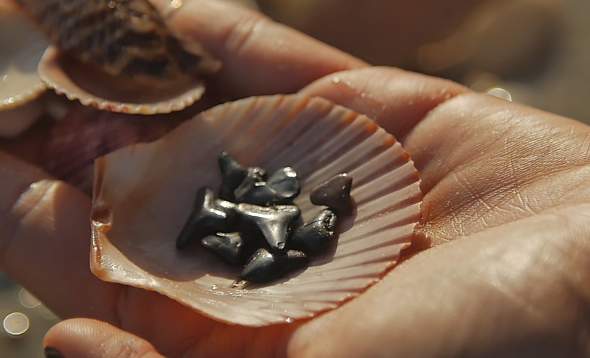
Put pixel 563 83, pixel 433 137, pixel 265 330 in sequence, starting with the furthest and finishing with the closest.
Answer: pixel 563 83, pixel 433 137, pixel 265 330

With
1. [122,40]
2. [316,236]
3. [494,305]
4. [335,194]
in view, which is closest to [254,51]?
[122,40]

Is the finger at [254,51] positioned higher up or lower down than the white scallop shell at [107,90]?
higher up

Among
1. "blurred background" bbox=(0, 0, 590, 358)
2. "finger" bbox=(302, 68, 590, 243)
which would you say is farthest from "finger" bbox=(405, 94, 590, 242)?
"blurred background" bbox=(0, 0, 590, 358)

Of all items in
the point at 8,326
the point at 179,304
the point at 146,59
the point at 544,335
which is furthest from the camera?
the point at 8,326

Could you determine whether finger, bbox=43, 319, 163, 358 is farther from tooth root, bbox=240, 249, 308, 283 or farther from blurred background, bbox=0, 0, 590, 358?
blurred background, bbox=0, 0, 590, 358

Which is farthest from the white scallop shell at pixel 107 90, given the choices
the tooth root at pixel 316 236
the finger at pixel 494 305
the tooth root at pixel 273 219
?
the finger at pixel 494 305

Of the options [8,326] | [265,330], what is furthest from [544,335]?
[8,326]

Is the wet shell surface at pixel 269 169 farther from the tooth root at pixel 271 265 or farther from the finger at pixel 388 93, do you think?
the finger at pixel 388 93

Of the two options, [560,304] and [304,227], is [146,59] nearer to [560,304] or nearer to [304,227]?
[304,227]
